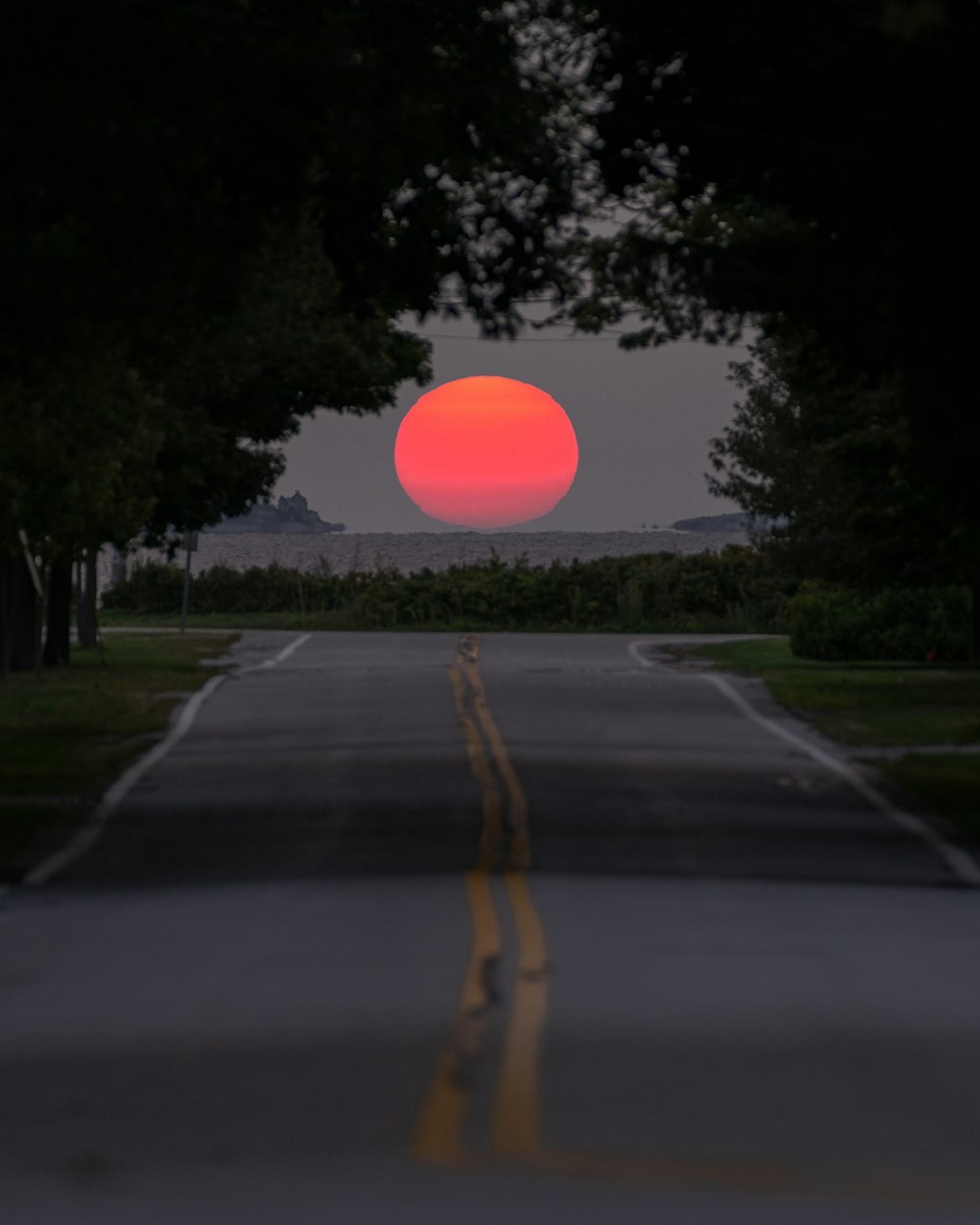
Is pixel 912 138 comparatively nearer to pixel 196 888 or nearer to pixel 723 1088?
pixel 196 888

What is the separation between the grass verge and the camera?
22984mm

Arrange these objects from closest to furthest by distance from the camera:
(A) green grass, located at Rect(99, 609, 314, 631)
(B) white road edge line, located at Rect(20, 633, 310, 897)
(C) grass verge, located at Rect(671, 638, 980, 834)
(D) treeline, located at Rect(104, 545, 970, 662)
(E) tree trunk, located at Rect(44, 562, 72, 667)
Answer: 1. (B) white road edge line, located at Rect(20, 633, 310, 897)
2. (C) grass verge, located at Rect(671, 638, 980, 834)
3. (E) tree trunk, located at Rect(44, 562, 72, 667)
4. (A) green grass, located at Rect(99, 609, 314, 631)
5. (D) treeline, located at Rect(104, 545, 970, 662)

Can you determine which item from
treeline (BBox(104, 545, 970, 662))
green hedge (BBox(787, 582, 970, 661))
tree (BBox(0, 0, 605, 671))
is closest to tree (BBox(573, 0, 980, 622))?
tree (BBox(0, 0, 605, 671))

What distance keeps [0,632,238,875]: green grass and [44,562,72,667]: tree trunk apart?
0.44 metres

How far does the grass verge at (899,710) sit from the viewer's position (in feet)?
75.4

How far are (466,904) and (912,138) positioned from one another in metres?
7.48

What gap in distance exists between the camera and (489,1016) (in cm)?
1014

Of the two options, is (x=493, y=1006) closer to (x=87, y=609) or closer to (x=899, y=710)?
(x=899, y=710)

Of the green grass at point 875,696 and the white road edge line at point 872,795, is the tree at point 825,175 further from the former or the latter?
the green grass at point 875,696

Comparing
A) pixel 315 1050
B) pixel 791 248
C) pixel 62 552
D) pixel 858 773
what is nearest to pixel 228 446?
pixel 62 552

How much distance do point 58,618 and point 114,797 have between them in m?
23.7

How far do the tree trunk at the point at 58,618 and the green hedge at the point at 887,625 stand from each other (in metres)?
14.5

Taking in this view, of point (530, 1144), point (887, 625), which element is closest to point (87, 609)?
point (887, 625)

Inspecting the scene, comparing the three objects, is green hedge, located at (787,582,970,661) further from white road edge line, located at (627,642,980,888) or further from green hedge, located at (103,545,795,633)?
green hedge, located at (103,545,795,633)
